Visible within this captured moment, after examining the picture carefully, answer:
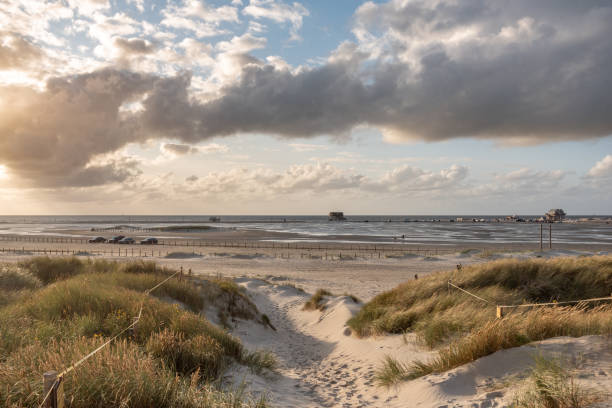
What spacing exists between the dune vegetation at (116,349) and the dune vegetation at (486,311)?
11.8 ft

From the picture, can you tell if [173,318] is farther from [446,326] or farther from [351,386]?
[446,326]

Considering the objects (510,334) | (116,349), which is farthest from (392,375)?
(116,349)

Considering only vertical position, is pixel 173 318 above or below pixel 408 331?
above

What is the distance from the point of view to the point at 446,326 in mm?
8477

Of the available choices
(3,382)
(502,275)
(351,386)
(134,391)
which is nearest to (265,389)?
(351,386)

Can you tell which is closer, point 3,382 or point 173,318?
point 3,382

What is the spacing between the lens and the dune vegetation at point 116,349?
4113mm

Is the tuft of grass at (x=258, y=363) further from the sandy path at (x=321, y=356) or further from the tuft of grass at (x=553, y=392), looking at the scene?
the tuft of grass at (x=553, y=392)

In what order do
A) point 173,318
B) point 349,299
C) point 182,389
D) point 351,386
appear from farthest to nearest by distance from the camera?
point 349,299 → point 173,318 → point 351,386 → point 182,389

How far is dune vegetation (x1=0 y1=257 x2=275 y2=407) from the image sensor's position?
4.11m

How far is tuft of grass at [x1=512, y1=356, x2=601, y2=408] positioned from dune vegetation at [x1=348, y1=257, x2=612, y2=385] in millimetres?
1491

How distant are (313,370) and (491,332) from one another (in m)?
4.60

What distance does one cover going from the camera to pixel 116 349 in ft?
18.3

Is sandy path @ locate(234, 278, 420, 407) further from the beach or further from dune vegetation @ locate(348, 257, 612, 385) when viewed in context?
dune vegetation @ locate(348, 257, 612, 385)
